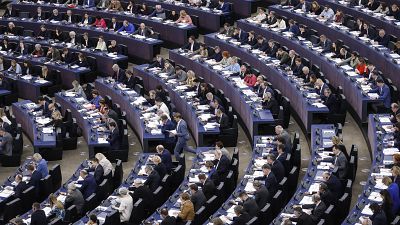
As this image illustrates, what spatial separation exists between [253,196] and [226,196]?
1.34 metres

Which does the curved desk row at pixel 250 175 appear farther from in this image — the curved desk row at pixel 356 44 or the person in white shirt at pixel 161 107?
the curved desk row at pixel 356 44

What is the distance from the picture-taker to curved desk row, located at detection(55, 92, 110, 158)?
26.1 meters

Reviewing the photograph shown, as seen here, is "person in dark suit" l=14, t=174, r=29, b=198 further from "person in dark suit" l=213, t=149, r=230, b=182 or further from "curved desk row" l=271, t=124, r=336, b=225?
"curved desk row" l=271, t=124, r=336, b=225

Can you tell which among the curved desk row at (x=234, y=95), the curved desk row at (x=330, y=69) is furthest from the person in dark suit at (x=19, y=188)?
the curved desk row at (x=330, y=69)

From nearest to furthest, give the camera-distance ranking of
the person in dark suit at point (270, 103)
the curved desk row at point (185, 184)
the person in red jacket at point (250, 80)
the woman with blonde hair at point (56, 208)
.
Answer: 1. the curved desk row at point (185, 184)
2. the woman with blonde hair at point (56, 208)
3. the person in dark suit at point (270, 103)
4. the person in red jacket at point (250, 80)

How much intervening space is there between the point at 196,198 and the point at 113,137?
5.74 m

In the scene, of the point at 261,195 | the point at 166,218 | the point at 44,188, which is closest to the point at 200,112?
the point at 44,188

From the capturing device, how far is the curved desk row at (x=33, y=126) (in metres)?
26.5

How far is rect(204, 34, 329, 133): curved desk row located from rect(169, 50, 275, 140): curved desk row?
1022 millimetres

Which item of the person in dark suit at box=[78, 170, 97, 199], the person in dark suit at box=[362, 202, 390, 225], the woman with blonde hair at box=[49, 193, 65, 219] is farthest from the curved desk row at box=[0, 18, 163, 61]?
the person in dark suit at box=[362, 202, 390, 225]

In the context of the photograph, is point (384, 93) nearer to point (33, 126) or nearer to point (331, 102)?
point (331, 102)

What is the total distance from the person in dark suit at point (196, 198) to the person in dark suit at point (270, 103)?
6.03 meters

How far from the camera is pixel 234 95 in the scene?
92.9ft

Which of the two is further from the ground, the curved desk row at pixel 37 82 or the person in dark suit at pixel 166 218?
the person in dark suit at pixel 166 218
